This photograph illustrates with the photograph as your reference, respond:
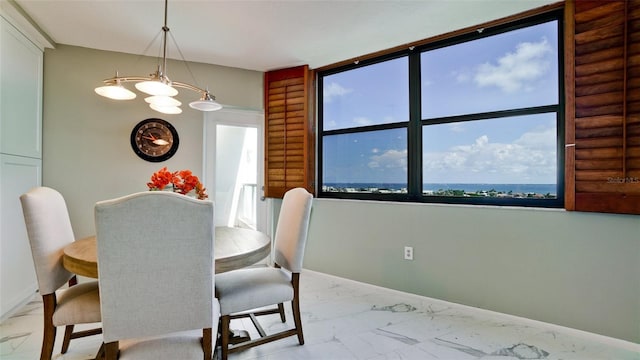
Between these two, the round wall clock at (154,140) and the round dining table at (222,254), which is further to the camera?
the round wall clock at (154,140)

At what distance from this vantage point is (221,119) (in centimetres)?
346

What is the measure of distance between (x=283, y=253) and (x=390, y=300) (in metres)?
1.17

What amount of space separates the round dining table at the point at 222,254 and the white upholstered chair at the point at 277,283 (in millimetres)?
206

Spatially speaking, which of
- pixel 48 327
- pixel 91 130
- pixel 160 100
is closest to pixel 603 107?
pixel 160 100

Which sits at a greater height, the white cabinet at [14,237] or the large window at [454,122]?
the large window at [454,122]

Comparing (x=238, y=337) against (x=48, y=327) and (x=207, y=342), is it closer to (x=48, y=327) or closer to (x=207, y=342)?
(x=207, y=342)

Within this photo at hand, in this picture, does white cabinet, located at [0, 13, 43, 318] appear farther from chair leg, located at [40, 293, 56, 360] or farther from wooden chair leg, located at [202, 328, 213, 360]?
wooden chair leg, located at [202, 328, 213, 360]

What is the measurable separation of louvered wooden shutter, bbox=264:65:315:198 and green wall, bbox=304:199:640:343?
0.56m

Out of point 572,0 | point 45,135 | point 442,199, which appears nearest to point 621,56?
point 572,0

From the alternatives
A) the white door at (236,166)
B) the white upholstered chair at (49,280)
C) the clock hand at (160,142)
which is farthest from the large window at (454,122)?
the white upholstered chair at (49,280)

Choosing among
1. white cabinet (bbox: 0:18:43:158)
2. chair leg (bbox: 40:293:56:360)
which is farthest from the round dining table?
white cabinet (bbox: 0:18:43:158)

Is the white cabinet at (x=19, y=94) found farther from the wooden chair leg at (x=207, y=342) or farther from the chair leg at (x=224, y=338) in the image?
the wooden chair leg at (x=207, y=342)

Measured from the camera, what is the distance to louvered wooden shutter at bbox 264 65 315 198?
3.32 meters

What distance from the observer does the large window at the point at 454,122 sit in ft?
7.45
